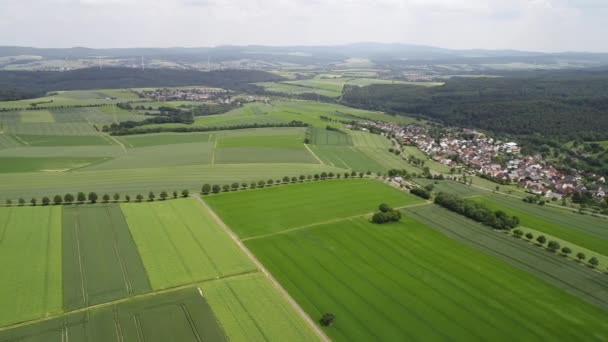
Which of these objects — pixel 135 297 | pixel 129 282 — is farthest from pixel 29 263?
pixel 135 297

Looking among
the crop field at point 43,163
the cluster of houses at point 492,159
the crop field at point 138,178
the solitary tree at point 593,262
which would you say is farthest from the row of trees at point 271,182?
the solitary tree at point 593,262

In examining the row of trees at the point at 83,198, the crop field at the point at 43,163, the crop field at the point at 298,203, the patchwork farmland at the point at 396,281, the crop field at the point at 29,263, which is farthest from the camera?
the crop field at the point at 43,163

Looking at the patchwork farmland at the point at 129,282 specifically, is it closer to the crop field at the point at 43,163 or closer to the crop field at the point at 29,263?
the crop field at the point at 29,263

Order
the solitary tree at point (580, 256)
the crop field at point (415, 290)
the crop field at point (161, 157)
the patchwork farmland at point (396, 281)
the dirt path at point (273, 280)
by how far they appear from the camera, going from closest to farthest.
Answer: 1. the dirt path at point (273, 280)
2. the crop field at point (415, 290)
3. the patchwork farmland at point (396, 281)
4. the solitary tree at point (580, 256)
5. the crop field at point (161, 157)

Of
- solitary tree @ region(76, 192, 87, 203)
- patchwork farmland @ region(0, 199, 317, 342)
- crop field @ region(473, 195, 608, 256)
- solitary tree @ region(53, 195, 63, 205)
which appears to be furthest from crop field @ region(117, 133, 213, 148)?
crop field @ region(473, 195, 608, 256)

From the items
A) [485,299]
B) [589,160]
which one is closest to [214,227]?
[485,299]
